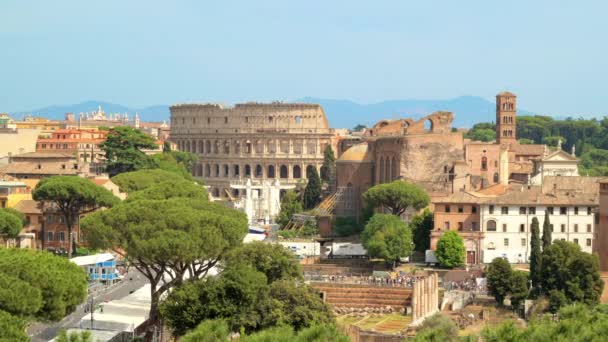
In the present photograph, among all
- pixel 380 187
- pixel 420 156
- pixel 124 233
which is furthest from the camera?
pixel 420 156

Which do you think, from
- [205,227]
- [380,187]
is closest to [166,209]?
[205,227]

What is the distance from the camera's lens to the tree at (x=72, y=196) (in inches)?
3078

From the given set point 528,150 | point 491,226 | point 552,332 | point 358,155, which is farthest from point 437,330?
point 528,150

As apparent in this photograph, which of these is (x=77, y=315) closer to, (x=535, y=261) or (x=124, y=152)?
(x=535, y=261)

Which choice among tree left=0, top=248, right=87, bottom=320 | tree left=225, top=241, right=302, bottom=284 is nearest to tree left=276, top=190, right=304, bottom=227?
tree left=225, top=241, right=302, bottom=284

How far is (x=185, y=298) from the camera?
5181 cm

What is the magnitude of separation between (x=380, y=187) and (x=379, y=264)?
32.8 ft

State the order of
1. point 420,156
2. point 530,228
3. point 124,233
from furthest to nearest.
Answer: point 420,156 → point 530,228 → point 124,233

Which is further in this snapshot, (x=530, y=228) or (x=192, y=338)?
Answer: (x=530, y=228)

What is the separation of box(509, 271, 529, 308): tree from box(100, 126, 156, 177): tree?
1944 inches

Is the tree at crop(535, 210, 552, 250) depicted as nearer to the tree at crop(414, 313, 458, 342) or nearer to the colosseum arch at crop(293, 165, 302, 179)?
the tree at crop(414, 313, 458, 342)

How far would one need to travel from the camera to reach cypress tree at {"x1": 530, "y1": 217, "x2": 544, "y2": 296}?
64.5m

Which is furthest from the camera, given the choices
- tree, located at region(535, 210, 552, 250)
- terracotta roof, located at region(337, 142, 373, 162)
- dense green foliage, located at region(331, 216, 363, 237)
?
terracotta roof, located at region(337, 142, 373, 162)

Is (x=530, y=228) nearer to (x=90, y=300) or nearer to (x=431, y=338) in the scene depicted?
(x=90, y=300)
